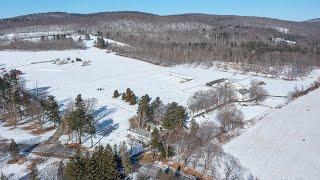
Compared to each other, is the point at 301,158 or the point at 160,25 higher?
the point at 160,25

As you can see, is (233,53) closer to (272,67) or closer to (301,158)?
(272,67)

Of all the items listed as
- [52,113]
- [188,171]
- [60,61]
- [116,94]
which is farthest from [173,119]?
[60,61]

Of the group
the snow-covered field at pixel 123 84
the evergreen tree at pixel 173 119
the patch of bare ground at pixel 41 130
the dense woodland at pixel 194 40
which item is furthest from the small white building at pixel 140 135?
the dense woodland at pixel 194 40

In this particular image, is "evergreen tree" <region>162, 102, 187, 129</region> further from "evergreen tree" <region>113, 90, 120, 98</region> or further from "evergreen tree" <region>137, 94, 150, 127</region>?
"evergreen tree" <region>113, 90, 120, 98</region>

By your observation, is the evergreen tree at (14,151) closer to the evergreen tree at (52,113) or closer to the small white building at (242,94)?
the evergreen tree at (52,113)

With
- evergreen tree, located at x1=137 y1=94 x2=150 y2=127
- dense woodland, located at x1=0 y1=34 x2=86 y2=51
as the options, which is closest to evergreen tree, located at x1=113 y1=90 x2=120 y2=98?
evergreen tree, located at x1=137 y1=94 x2=150 y2=127

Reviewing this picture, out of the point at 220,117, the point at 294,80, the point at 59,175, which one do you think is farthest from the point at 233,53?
the point at 59,175

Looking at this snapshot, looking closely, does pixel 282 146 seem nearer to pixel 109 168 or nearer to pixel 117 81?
pixel 109 168

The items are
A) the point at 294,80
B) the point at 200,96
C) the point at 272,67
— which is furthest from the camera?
the point at 272,67
